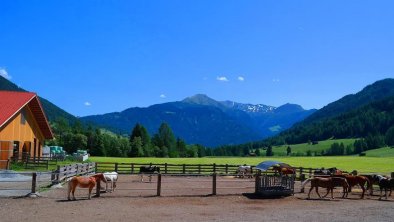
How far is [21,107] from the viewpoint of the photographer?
42.7 m

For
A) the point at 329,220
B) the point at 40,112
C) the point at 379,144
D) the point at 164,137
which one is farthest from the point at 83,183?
the point at 379,144

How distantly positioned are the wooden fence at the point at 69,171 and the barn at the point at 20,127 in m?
8.59

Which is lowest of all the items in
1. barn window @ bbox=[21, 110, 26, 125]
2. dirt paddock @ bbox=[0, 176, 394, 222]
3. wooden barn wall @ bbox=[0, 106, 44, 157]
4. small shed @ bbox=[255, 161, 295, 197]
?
dirt paddock @ bbox=[0, 176, 394, 222]

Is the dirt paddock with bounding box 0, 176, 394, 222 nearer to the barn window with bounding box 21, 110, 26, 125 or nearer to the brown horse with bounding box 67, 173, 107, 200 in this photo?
the brown horse with bounding box 67, 173, 107, 200

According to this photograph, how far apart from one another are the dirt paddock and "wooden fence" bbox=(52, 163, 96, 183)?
1.65 meters

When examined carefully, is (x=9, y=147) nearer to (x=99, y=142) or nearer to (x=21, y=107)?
(x=21, y=107)

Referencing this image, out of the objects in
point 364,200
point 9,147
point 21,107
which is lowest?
point 364,200

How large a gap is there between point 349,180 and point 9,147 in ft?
101

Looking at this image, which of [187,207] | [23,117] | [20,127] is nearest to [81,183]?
[187,207]

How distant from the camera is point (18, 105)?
43.0 m

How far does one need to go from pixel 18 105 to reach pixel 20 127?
293 centimetres

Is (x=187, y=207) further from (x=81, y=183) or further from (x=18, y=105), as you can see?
(x=18, y=105)

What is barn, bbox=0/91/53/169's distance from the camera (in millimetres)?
40938

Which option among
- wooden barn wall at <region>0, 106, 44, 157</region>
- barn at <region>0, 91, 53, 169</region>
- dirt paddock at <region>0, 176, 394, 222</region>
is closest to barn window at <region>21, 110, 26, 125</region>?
barn at <region>0, 91, 53, 169</region>
